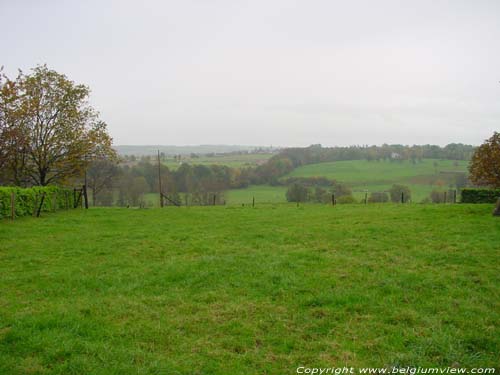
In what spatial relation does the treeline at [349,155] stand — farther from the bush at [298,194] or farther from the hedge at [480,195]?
the hedge at [480,195]

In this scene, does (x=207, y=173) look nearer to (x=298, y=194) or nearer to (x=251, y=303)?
(x=298, y=194)

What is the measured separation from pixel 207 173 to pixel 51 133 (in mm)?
32875

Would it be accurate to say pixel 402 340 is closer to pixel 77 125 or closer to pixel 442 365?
pixel 442 365

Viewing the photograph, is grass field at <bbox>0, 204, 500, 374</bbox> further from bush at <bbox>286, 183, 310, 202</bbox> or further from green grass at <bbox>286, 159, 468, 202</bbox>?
green grass at <bbox>286, 159, 468, 202</bbox>

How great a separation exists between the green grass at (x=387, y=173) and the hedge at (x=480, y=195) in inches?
1010

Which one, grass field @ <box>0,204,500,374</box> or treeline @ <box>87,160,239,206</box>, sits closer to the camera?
grass field @ <box>0,204,500,374</box>

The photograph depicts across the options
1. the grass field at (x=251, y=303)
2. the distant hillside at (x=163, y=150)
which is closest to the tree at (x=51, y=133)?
the grass field at (x=251, y=303)

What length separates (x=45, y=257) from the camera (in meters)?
11.4

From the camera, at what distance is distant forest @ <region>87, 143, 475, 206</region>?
47031 millimetres

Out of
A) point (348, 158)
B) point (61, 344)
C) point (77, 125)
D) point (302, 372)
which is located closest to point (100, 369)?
point (61, 344)

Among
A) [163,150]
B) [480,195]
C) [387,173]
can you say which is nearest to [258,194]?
[387,173]

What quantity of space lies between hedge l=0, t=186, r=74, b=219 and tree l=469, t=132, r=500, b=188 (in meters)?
26.8

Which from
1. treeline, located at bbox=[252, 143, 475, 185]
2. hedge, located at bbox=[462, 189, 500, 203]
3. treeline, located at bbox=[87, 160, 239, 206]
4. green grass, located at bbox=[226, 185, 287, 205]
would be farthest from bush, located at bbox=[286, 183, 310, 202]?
hedge, located at bbox=[462, 189, 500, 203]

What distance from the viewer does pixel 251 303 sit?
275 inches
